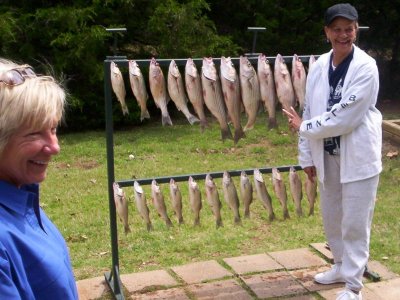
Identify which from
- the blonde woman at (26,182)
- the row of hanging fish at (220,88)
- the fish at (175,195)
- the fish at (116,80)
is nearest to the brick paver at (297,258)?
the fish at (175,195)

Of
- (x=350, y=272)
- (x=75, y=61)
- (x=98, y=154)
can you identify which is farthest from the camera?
(x=75, y=61)

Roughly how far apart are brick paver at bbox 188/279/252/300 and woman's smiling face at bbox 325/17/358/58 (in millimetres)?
1824

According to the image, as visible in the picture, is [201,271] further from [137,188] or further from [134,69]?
[134,69]

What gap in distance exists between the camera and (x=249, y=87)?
13.0 feet

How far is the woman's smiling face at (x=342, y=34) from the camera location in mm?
3713

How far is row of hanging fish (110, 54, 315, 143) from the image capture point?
3908 millimetres

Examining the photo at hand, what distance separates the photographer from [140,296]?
14.3 ft

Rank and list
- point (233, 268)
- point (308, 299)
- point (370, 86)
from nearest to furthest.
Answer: point (370, 86) → point (308, 299) → point (233, 268)

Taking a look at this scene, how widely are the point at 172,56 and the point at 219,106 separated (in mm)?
6271

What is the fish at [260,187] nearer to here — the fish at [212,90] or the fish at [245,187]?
the fish at [245,187]

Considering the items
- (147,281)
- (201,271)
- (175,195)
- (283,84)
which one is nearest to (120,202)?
(175,195)

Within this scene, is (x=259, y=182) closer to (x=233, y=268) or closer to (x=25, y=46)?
(x=233, y=268)

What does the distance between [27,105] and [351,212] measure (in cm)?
270

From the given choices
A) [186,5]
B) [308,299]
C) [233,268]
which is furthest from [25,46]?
[308,299]
